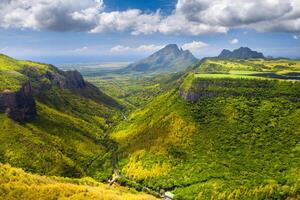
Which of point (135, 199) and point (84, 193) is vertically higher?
point (84, 193)

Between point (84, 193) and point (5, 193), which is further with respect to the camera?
point (84, 193)

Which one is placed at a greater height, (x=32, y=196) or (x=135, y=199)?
(x=32, y=196)

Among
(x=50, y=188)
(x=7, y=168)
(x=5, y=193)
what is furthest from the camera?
(x=7, y=168)

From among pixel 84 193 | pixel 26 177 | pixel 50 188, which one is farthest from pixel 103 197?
pixel 26 177

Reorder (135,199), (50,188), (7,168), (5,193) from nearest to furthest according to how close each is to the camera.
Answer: (5,193), (50,188), (7,168), (135,199)

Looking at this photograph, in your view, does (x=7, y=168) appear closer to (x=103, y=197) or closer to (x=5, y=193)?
(x=5, y=193)

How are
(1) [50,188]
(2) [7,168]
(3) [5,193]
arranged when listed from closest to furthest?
(3) [5,193] → (1) [50,188] → (2) [7,168]

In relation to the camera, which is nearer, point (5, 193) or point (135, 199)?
point (5, 193)

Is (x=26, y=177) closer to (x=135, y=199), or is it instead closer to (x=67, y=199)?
(x=67, y=199)

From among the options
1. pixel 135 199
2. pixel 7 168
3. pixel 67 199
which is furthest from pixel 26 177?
pixel 135 199
